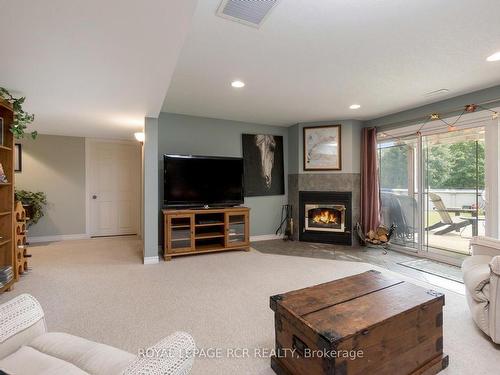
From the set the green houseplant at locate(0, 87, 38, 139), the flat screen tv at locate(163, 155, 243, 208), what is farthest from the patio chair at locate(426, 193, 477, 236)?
the green houseplant at locate(0, 87, 38, 139)

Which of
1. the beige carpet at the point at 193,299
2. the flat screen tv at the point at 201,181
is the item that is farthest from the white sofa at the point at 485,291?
the flat screen tv at the point at 201,181

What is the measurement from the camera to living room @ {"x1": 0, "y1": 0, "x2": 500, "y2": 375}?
1.40 m

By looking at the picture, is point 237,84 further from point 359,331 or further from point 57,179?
point 57,179

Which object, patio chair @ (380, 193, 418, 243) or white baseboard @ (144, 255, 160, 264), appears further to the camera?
patio chair @ (380, 193, 418, 243)

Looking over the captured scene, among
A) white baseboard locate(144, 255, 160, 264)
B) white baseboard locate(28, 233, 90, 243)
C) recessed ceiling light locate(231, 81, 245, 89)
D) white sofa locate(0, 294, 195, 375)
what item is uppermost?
recessed ceiling light locate(231, 81, 245, 89)

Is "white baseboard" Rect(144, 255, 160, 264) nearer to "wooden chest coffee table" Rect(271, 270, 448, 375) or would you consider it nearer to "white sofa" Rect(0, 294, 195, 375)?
"white sofa" Rect(0, 294, 195, 375)

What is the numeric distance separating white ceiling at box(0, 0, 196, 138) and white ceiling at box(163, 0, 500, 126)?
408 millimetres

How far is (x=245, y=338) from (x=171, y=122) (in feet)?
11.6

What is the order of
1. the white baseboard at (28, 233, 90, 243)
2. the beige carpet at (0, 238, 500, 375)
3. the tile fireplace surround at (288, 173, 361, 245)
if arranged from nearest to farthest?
the beige carpet at (0, 238, 500, 375)
the tile fireplace surround at (288, 173, 361, 245)
the white baseboard at (28, 233, 90, 243)

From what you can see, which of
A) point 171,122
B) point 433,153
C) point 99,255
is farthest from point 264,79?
point 99,255

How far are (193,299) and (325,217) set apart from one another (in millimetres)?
3148

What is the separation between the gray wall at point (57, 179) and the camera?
4.82m

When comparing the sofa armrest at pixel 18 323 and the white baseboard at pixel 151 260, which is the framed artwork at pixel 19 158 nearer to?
the white baseboard at pixel 151 260

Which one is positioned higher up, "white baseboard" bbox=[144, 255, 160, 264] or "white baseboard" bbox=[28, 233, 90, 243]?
"white baseboard" bbox=[28, 233, 90, 243]
